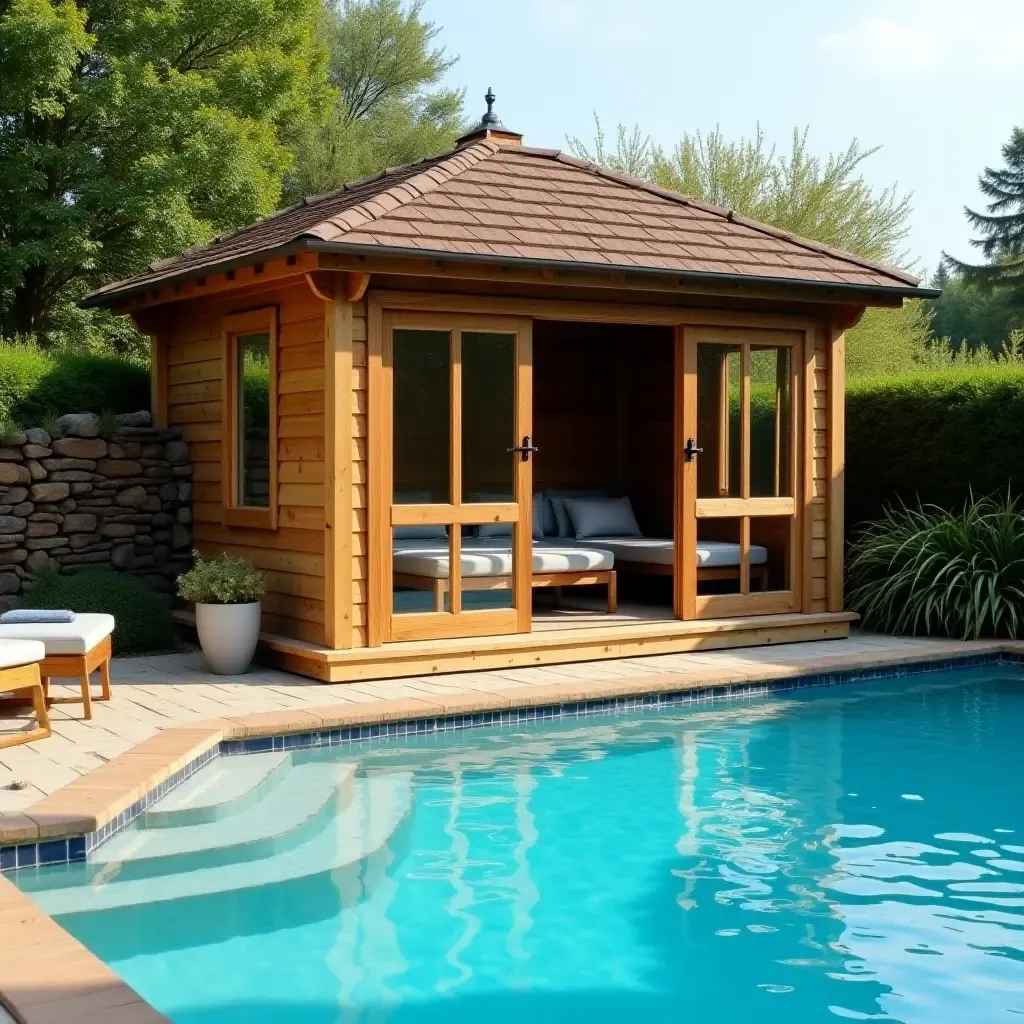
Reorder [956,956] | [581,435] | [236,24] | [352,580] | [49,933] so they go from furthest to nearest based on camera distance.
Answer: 1. [236,24]
2. [581,435]
3. [352,580]
4. [956,956]
5. [49,933]

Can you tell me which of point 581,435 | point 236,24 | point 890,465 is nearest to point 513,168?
point 581,435

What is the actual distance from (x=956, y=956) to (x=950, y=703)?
433cm

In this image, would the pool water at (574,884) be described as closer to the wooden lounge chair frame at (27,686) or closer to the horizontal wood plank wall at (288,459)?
the wooden lounge chair frame at (27,686)

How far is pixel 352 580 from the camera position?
26.6 feet

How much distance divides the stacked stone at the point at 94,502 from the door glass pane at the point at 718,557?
12.5ft

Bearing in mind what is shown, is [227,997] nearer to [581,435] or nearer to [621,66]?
[581,435]

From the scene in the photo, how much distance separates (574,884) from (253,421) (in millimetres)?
5146

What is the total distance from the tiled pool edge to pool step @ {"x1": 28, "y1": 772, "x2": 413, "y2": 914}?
0.18 m

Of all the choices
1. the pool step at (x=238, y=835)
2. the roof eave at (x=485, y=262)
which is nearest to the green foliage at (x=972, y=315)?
the roof eave at (x=485, y=262)

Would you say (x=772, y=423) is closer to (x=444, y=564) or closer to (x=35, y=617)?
(x=444, y=564)

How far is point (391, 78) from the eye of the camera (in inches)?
1163

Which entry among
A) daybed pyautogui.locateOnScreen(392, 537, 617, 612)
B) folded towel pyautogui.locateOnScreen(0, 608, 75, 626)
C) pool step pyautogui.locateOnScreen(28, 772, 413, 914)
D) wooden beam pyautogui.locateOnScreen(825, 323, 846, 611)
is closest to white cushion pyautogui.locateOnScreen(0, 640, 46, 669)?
folded towel pyautogui.locateOnScreen(0, 608, 75, 626)

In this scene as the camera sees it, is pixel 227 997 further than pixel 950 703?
No

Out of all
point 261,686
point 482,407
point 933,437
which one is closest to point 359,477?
point 482,407
